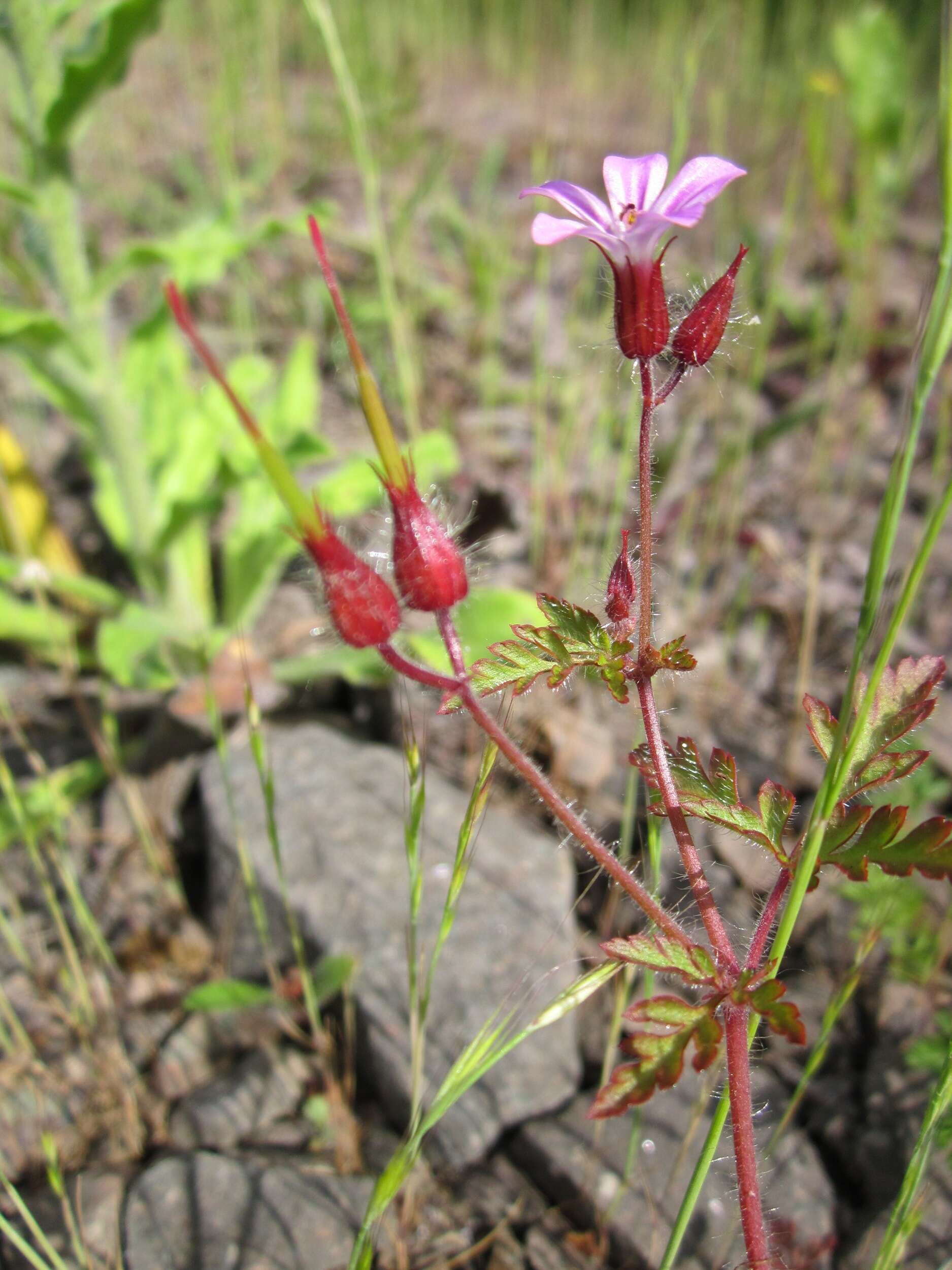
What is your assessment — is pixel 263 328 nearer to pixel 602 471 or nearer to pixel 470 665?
pixel 602 471

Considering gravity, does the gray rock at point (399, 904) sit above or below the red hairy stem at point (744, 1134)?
below

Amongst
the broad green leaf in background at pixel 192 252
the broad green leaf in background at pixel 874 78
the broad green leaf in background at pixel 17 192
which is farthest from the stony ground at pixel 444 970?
the broad green leaf in background at pixel 874 78

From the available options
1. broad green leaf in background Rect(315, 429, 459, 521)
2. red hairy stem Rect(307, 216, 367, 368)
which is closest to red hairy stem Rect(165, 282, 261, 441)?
red hairy stem Rect(307, 216, 367, 368)

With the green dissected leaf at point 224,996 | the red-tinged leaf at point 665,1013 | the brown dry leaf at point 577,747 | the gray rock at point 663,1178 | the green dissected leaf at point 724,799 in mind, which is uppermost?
the green dissected leaf at point 724,799

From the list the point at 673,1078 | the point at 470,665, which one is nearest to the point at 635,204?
the point at 470,665

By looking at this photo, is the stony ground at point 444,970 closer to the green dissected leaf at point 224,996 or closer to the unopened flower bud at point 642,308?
the green dissected leaf at point 224,996

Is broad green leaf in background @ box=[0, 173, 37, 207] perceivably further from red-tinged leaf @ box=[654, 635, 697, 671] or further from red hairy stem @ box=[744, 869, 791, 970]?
red hairy stem @ box=[744, 869, 791, 970]
